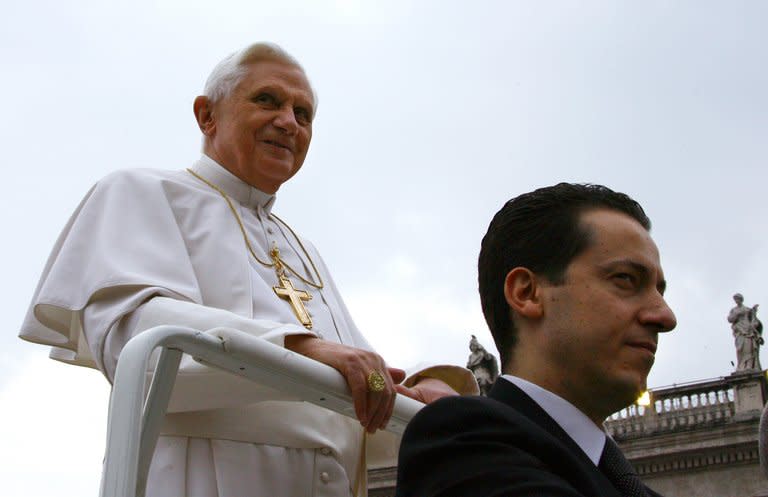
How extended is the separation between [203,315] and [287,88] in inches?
43.8

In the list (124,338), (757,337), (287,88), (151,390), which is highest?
(757,337)

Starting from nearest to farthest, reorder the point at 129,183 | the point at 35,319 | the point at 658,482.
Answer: the point at 35,319, the point at 129,183, the point at 658,482

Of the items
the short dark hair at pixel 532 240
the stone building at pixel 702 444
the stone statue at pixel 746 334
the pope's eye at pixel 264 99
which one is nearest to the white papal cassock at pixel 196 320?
the pope's eye at pixel 264 99

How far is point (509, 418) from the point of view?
7.64ft

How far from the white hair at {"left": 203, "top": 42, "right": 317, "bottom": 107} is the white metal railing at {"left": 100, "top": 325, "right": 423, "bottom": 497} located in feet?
4.69

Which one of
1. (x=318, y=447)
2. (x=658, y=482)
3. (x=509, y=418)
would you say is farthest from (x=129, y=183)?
(x=658, y=482)

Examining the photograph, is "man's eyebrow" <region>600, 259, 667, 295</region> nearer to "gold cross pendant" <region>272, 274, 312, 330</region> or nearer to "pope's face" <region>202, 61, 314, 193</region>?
"gold cross pendant" <region>272, 274, 312, 330</region>

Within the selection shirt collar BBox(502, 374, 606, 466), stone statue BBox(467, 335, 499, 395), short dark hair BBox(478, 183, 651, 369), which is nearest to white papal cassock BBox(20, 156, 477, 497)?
short dark hair BBox(478, 183, 651, 369)

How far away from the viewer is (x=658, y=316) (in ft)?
8.30

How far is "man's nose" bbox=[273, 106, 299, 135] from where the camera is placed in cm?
386

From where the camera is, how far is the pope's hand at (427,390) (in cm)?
334

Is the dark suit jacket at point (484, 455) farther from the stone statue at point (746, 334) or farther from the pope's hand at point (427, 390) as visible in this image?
the stone statue at point (746, 334)

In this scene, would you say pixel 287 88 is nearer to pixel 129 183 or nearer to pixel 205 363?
pixel 129 183

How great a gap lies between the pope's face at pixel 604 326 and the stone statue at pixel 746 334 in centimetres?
2202
